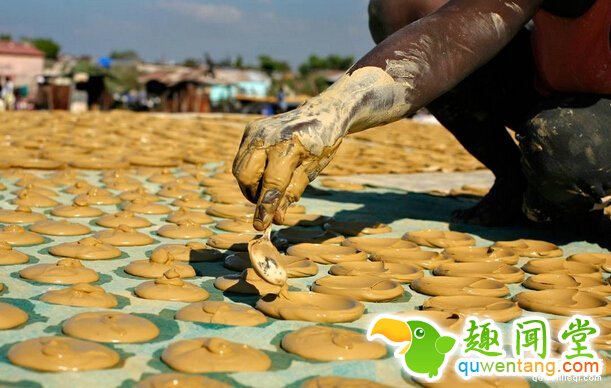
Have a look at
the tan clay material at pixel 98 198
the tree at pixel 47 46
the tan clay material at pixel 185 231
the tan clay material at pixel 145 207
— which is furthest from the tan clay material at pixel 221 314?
the tree at pixel 47 46

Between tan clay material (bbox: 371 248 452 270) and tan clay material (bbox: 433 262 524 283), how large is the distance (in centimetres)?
6

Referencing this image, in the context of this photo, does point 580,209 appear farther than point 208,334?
Yes

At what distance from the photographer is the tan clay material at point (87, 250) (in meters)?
2.20

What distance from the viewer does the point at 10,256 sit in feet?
6.93

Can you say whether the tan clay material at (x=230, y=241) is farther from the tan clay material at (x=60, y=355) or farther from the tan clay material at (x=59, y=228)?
the tan clay material at (x=60, y=355)

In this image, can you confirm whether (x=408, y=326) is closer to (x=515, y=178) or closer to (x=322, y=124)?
(x=322, y=124)

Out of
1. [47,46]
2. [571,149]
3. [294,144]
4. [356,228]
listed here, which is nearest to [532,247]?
[571,149]

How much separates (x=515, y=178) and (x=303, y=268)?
132 centimetres

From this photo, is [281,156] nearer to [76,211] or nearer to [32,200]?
[76,211]

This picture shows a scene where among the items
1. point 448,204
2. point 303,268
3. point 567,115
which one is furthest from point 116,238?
point 448,204

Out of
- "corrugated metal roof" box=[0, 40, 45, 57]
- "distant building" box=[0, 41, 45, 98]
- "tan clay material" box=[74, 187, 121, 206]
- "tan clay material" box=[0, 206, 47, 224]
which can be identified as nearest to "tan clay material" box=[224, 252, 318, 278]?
"tan clay material" box=[0, 206, 47, 224]

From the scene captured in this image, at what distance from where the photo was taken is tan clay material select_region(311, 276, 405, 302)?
1908 millimetres

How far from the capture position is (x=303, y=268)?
84.2 inches

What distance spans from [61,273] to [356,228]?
3.94ft
